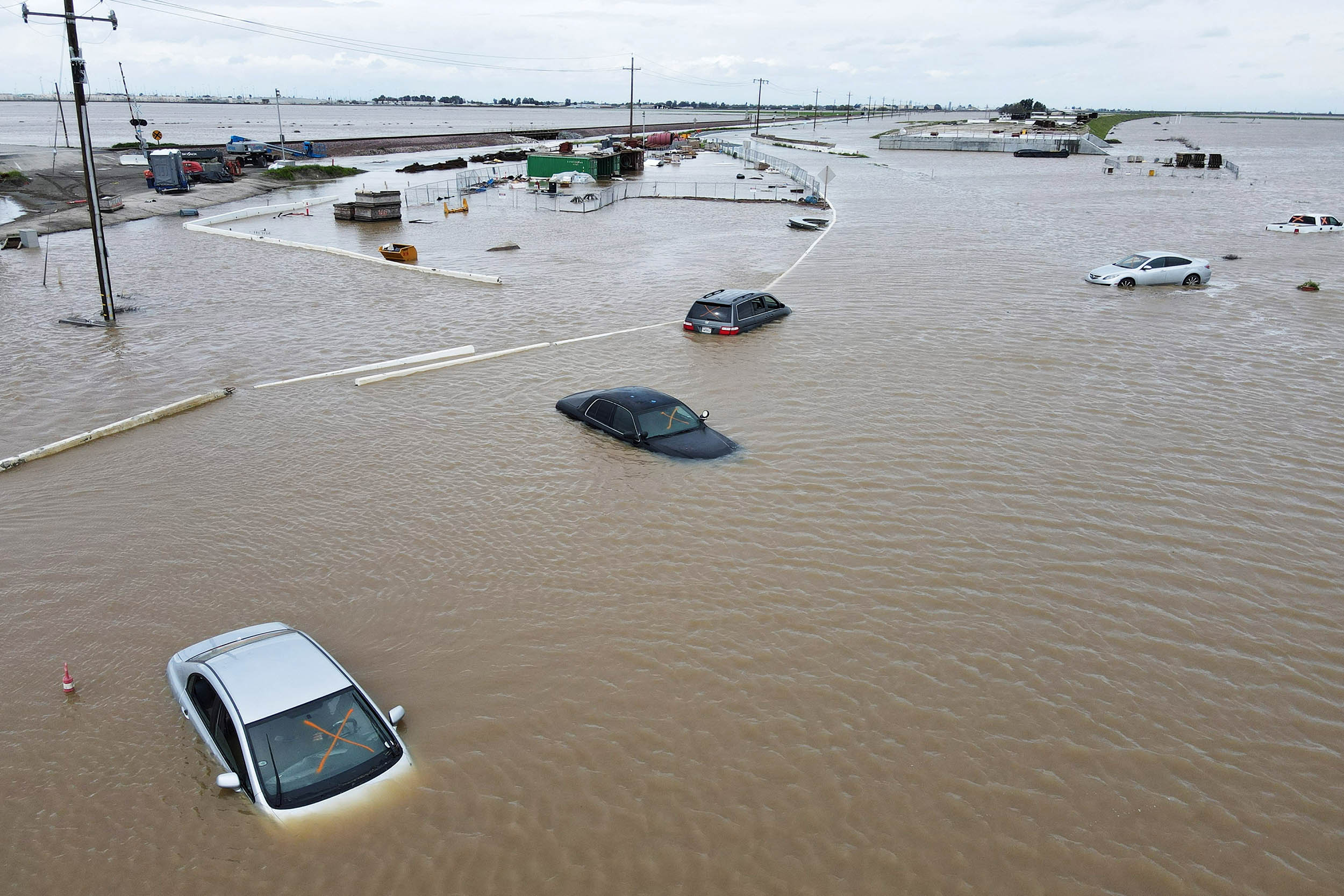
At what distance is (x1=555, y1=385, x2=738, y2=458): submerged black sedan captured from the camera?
15.9 metres

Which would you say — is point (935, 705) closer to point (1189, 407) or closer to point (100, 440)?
point (1189, 407)

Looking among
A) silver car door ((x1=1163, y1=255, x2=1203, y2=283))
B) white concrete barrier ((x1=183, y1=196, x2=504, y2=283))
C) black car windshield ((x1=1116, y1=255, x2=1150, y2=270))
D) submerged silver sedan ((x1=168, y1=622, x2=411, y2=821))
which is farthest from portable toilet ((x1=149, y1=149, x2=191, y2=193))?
silver car door ((x1=1163, y1=255, x2=1203, y2=283))

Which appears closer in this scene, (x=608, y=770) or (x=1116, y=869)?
(x=1116, y=869)

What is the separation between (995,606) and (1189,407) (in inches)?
440

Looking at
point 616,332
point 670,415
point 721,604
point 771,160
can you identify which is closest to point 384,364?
point 616,332

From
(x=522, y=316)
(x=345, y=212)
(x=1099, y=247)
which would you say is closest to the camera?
(x=522, y=316)

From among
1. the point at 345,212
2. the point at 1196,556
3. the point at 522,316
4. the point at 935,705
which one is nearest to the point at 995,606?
the point at 935,705

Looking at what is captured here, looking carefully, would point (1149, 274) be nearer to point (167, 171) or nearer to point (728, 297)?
point (728, 297)

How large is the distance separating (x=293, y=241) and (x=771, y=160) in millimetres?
72274

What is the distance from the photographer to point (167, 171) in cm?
5900

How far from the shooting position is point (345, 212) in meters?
49.2

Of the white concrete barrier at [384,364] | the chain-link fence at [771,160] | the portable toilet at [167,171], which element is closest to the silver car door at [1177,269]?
the white concrete barrier at [384,364]

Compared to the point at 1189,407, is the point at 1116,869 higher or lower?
lower

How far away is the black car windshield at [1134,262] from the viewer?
105 feet
